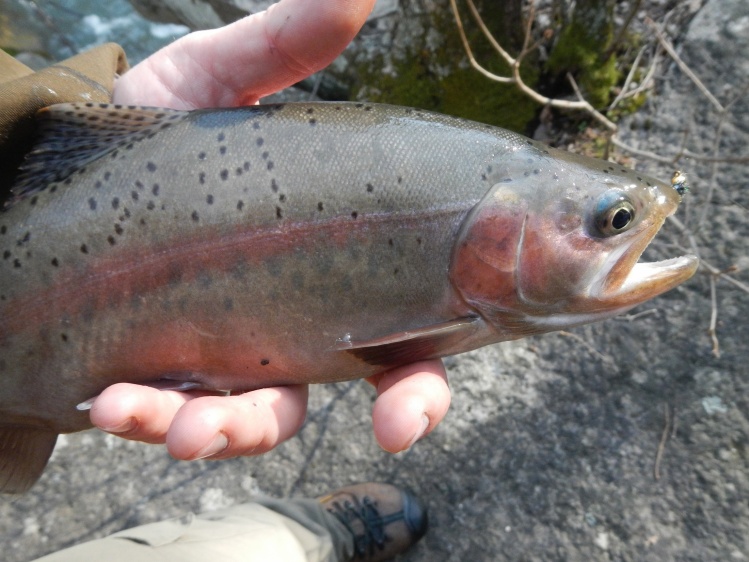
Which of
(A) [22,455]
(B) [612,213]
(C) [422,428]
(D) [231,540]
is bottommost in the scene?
(D) [231,540]

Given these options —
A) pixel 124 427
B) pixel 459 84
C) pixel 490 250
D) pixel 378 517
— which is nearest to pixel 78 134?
pixel 124 427

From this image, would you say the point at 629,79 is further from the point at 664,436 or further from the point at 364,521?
the point at 364,521

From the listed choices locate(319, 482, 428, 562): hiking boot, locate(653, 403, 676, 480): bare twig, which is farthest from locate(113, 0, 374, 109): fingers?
locate(653, 403, 676, 480): bare twig

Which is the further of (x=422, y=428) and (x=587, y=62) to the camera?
Result: (x=587, y=62)

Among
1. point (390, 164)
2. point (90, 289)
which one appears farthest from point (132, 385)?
point (390, 164)

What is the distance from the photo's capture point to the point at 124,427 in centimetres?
168

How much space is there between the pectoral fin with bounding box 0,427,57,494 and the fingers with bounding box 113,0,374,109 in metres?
1.45

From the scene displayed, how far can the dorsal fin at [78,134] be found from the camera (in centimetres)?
191

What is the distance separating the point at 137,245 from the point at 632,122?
3.44 metres

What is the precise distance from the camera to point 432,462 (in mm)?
3186

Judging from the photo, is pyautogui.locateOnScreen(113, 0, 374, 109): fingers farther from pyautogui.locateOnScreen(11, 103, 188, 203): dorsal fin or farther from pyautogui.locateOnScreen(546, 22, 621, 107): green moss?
pyautogui.locateOnScreen(546, 22, 621, 107): green moss

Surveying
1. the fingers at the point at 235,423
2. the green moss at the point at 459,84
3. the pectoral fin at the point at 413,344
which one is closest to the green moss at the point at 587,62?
the green moss at the point at 459,84

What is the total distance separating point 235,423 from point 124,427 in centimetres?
33

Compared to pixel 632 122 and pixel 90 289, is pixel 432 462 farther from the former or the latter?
pixel 632 122
